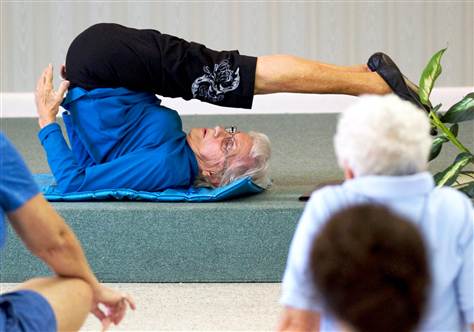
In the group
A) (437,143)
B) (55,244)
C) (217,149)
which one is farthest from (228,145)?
(55,244)

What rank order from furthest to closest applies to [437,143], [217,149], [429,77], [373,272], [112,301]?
1. [217,149]
2. [437,143]
3. [429,77]
4. [112,301]
5. [373,272]

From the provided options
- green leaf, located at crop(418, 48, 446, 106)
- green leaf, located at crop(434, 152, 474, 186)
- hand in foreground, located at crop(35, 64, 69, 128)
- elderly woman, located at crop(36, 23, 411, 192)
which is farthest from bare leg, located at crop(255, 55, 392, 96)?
hand in foreground, located at crop(35, 64, 69, 128)

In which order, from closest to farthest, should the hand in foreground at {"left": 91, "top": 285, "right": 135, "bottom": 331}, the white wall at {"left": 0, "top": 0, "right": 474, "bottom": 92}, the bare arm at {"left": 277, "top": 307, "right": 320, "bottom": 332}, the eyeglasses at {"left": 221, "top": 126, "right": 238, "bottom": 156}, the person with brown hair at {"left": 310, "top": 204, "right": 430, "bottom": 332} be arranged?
the person with brown hair at {"left": 310, "top": 204, "right": 430, "bottom": 332}
the bare arm at {"left": 277, "top": 307, "right": 320, "bottom": 332}
the hand in foreground at {"left": 91, "top": 285, "right": 135, "bottom": 331}
the eyeglasses at {"left": 221, "top": 126, "right": 238, "bottom": 156}
the white wall at {"left": 0, "top": 0, "right": 474, "bottom": 92}

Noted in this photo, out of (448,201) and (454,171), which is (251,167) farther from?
(448,201)

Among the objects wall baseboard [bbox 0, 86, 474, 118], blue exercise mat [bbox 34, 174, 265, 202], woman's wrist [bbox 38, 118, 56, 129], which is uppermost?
woman's wrist [bbox 38, 118, 56, 129]

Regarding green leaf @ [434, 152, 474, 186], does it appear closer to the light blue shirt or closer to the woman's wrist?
the woman's wrist

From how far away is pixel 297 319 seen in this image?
6.35 ft

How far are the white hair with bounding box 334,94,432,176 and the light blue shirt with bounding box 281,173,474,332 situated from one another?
0.02 meters

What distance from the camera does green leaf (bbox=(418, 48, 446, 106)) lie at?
3.49 meters

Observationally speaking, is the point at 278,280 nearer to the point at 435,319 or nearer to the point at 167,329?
the point at 167,329

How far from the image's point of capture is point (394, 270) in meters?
1.46

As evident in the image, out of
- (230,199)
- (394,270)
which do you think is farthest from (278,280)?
(394,270)

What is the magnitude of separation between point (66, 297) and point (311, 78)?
174 cm

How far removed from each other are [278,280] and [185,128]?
2.37 meters
